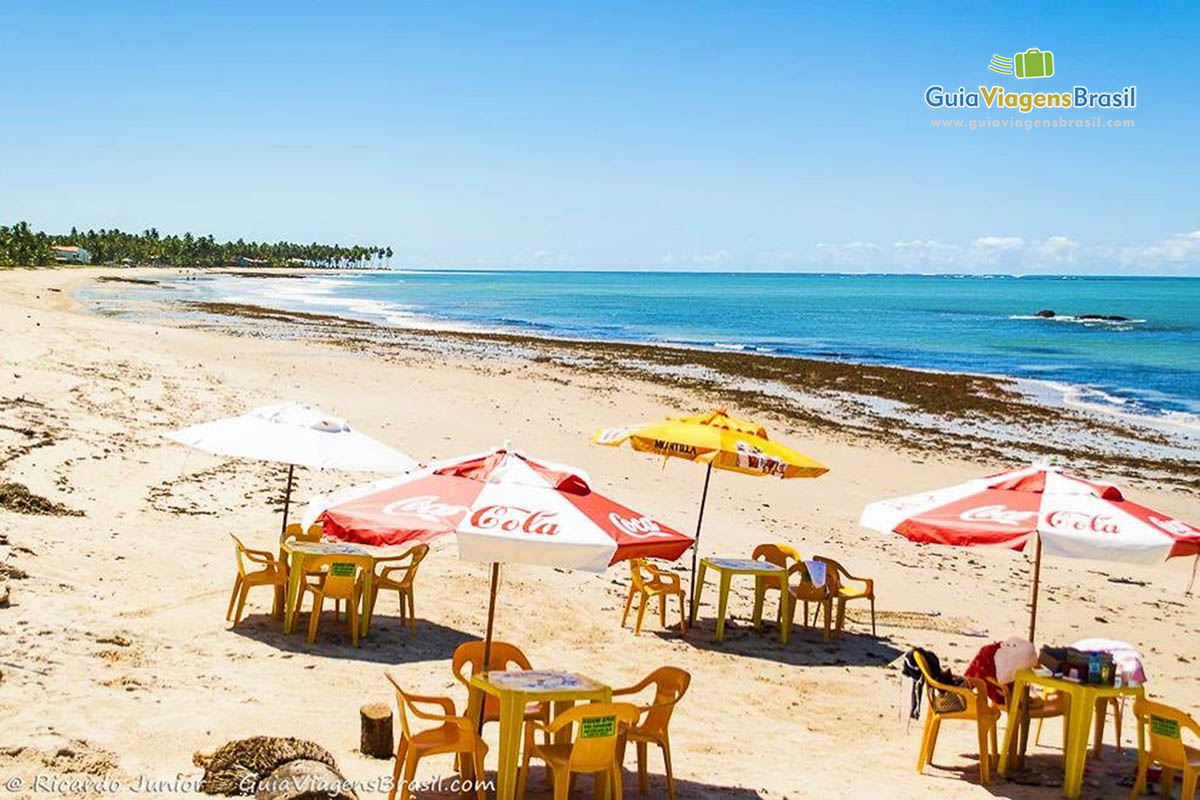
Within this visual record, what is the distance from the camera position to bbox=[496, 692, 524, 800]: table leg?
21.8ft

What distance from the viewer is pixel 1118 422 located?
32406mm

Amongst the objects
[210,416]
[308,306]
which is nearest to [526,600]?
[210,416]

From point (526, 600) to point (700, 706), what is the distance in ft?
10.3

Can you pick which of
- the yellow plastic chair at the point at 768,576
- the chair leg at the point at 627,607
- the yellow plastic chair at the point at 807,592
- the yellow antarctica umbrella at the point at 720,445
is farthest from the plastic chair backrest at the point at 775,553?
the chair leg at the point at 627,607

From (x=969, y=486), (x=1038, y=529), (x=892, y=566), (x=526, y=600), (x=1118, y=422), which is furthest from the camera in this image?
(x=1118, y=422)

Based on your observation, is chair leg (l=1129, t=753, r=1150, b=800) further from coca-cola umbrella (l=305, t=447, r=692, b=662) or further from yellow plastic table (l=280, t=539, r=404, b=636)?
yellow plastic table (l=280, t=539, r=404, b=636)

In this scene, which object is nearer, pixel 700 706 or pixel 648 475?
pixel 700 706

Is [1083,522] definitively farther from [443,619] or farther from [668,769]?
[443,619]

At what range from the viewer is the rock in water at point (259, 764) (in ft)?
20.4

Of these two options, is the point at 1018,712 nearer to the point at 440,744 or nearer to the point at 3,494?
the point at 440,744

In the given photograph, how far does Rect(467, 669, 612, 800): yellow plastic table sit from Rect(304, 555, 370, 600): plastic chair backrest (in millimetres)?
3474

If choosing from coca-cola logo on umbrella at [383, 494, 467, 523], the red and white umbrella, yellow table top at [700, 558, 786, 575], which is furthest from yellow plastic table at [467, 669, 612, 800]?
yellow table top at [700, 558, 786, 575]

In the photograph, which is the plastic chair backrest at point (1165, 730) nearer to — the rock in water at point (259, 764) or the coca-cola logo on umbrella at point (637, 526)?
the coca-cola logo on umbrella at point (637, 526)

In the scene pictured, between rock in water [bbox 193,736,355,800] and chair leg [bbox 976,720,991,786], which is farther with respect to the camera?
chair leg [bbox 976,720,991,786]
